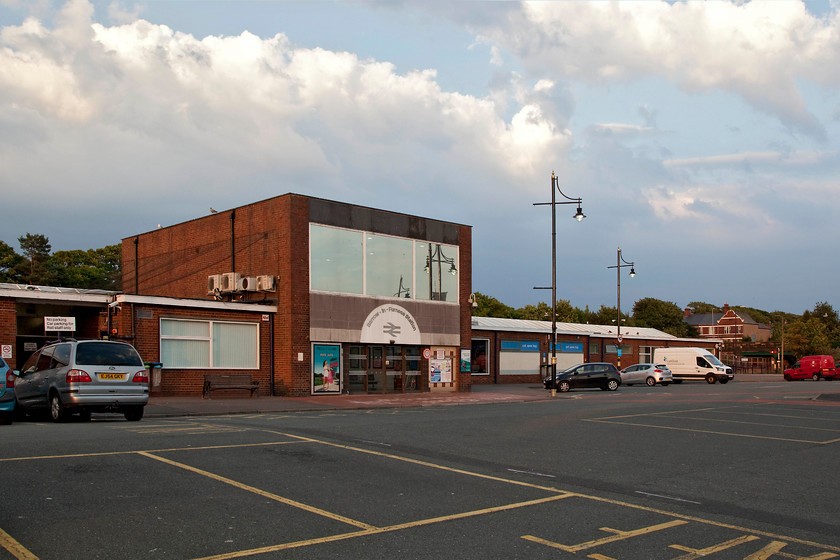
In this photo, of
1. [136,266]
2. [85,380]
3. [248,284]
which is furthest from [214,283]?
[85,380]

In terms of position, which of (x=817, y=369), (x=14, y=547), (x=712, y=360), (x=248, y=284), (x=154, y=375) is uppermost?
(x=248, y=284)

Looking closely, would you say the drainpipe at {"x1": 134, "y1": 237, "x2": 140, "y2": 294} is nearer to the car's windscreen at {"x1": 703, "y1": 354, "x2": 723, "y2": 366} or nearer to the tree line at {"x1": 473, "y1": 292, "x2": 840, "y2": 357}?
the car's windscreen at {"x1": 703, "y1": 354, "x2": 723, "y2": 366}

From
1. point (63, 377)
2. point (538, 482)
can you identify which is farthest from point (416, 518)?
point (63, 377)

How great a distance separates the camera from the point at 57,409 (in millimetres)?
15445

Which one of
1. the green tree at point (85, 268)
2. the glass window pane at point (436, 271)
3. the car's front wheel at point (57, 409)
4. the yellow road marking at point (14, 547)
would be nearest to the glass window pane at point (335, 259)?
the glass window pane at point (436, 271)

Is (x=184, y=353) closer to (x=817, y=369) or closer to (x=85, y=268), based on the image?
(x=85, y=268)

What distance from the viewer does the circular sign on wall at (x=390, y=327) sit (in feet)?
100

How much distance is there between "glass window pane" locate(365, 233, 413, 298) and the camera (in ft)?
102

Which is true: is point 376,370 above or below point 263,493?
below

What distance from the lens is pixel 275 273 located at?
28781 mm

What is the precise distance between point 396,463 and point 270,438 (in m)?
3.25

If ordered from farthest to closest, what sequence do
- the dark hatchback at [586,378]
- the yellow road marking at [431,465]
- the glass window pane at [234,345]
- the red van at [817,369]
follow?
1. the red van at [817,369]
2. the dark hatchback at [586,378]
3. the glass window pane at [234,345]
4. the yellow road marking at [431,465]

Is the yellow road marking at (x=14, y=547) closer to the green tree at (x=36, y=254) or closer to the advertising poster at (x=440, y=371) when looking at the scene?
the advertising poster at (x=440, y=371)

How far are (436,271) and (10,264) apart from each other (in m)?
46.6
